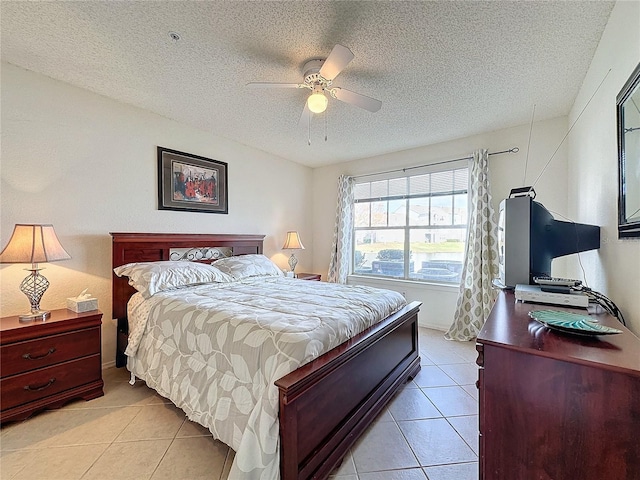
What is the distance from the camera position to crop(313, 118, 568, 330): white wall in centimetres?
316

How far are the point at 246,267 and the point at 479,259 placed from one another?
2.80 m

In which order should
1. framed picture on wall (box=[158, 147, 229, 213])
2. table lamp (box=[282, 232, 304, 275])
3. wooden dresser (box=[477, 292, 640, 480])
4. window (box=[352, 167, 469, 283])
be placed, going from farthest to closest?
table lamp (box=[282, 232, 304, 275]), window (box=[352, 167, 469, 283]), framed picture on wall (box=[158, 147, 229, 213]), wooden dresser (box=[477, 292, 640, 480])

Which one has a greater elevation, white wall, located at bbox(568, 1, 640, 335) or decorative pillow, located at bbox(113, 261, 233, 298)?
white wall, located at bbox(568, 1, 640, 335)

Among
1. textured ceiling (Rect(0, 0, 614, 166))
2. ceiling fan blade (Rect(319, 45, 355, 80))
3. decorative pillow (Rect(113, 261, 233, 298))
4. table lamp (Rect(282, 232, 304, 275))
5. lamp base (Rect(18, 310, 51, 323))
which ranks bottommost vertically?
lamp base (Rect(18, 310, 51, 323))

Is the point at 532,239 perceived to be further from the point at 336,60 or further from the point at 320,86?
the point at 320,86

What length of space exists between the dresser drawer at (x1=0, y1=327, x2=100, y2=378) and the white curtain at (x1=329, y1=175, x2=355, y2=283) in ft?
10.6

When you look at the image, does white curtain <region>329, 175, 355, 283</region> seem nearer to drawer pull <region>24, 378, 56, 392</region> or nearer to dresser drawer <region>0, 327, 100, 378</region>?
dresser drawer <region>0, 327, 100, 378</region>

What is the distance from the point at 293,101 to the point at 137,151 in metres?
1.70

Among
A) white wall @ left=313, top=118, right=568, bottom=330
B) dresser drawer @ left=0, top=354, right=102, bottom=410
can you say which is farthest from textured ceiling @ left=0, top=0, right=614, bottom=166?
dresser drawer @ left=0, top=354, right=102, bottom=410

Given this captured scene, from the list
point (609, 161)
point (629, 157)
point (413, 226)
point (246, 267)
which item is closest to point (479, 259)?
point (413, 226)

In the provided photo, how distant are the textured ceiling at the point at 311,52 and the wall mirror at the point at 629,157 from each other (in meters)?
0.68

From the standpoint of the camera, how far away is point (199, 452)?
170cm

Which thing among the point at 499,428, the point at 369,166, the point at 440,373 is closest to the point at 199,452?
the point at 499,428

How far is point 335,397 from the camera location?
1634 mm
